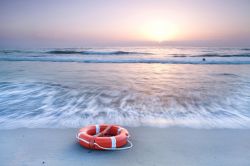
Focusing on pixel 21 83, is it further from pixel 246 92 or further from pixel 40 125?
pixel 246 92

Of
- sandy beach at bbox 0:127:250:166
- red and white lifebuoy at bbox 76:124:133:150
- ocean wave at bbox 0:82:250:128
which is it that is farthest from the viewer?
ocean wave at bbox 0:82:250:128

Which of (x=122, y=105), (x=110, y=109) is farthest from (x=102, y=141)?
(x=122, y=105)

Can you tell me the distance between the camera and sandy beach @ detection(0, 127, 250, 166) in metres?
2.59

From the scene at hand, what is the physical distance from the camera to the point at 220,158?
8.69ft

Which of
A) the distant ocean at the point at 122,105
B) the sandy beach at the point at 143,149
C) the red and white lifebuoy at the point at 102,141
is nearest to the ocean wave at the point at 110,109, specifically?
the distant ocean at the point at 122,105

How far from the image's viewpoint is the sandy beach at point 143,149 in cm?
259

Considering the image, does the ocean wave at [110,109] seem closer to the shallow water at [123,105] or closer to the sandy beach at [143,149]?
the shallow water at [123,105]

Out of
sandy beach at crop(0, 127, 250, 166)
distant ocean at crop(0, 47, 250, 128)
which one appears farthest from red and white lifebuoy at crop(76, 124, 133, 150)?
distant ocean at crop(0, 47, 250, 128)

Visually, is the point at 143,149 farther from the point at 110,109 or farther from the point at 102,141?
the point at 110,109

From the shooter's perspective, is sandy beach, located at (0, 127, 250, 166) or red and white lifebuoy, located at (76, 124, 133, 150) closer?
sandy beach, located at (0, 127, 250, 166)

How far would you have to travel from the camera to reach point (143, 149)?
115 inches

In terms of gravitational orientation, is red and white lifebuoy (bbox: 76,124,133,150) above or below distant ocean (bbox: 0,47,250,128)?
above

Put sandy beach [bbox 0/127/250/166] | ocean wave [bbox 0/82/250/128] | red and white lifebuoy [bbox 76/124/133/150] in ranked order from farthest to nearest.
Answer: ocean wave [bbox 0/82/250/128] < red and white lifebuoy [bbox 76/124/133/150] < sandy beach [bbox 0/127/250/166]

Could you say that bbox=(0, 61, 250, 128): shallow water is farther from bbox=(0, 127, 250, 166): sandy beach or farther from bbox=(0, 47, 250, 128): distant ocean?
bbox=(0, 127, 250, 166): sandy beach
